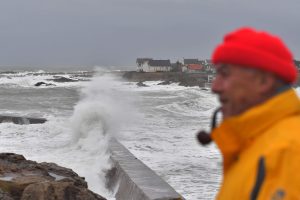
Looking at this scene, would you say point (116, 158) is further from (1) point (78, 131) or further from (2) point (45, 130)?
(2) point (45, 130)

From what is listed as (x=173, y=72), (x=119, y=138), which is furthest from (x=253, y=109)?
(x=173, y=72)

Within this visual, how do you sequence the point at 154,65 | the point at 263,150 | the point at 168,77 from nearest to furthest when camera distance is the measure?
the point at 263,150, the point at 168,77, the point at 154,65

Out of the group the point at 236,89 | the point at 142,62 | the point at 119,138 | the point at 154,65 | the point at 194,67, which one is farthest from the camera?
the point at 194,67

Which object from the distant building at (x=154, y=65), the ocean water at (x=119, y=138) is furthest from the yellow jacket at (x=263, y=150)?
the distant building at (x=154, y=65)

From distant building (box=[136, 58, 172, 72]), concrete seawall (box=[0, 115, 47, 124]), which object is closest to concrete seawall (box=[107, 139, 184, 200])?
concrete seawall (box=[0, 115, 47, 124])

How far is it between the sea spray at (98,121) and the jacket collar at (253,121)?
22.8ft

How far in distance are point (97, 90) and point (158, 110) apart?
4.22 metres

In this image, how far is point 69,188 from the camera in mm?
5441

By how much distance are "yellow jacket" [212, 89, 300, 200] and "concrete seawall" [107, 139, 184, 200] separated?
4.24 metres

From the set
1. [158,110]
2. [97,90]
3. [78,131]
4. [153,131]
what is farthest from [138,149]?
[158,110]

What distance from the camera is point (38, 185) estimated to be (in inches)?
208

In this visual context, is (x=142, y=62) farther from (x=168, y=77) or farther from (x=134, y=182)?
(x=134, y=182)

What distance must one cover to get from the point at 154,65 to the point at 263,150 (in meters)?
83.7

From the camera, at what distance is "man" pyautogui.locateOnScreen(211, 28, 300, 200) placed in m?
1.07
